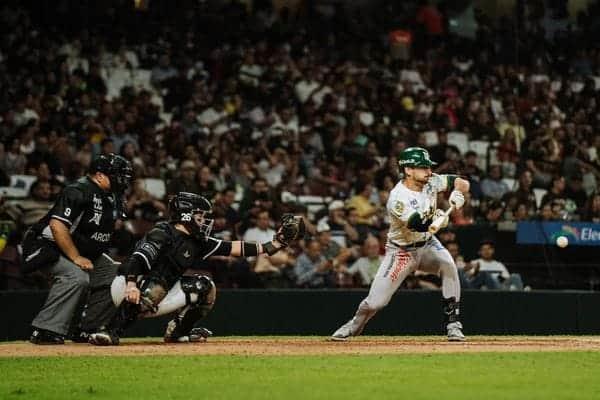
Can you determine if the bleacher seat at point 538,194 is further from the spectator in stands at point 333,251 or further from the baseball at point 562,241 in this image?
the spectator in stands at point 333,251

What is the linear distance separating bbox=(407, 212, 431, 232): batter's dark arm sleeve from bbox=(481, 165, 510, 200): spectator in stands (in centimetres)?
698

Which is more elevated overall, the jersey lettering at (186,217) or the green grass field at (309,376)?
the jersey lettering at (186,217)

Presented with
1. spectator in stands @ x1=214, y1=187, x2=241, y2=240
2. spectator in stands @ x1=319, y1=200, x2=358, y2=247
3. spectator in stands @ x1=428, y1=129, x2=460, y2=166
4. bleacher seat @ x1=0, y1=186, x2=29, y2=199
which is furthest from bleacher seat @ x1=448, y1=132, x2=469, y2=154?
bleacher seat @ x1=0, y1=186, x2=29, y2=199

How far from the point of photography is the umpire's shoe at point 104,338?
10562 millimetres

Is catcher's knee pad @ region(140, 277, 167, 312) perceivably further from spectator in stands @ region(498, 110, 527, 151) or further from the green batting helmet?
spectator in stands @ region(498, 110, 527, 151)

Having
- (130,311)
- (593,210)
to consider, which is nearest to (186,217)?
(130,311)

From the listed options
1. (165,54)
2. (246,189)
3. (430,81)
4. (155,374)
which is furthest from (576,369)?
(430,81)

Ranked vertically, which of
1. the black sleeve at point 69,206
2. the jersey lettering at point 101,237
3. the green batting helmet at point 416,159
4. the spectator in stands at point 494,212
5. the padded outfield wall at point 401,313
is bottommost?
the padded outfield wall at point 401,313

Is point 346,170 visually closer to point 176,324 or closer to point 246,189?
point 246,189

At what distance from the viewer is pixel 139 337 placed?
13.2m

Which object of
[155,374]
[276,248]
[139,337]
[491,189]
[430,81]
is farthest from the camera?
[430,81]

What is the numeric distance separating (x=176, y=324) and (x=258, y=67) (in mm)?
10836

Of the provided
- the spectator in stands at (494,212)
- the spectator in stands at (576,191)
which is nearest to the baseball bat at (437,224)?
the spectator in stands at (494,212)

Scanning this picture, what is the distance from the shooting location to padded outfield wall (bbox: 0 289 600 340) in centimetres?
1352
